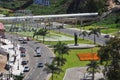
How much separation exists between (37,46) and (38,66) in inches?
1106

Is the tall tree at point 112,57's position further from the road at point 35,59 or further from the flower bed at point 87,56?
the flower bed at point 87,56

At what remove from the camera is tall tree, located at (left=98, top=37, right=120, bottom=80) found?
73056 millimetres

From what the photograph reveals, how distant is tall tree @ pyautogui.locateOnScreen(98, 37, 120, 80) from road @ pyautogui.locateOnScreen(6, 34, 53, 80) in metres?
17.8

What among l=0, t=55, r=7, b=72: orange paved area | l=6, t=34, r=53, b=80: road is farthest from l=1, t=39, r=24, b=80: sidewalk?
l=6, t=34, r=53, b=80: road

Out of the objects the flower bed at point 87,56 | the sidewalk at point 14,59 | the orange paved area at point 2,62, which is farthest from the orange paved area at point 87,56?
the orange paved area at point 2,62

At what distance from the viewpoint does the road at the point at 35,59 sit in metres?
92.3

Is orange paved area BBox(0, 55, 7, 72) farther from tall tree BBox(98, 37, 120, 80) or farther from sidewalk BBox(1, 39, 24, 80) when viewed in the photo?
tall tree BBox(98, 37, 120, 80)

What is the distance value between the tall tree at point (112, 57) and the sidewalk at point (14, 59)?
901 inches

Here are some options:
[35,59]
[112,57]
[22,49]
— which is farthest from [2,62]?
[112,57]

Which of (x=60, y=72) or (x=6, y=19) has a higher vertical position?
(x=6, y=19)

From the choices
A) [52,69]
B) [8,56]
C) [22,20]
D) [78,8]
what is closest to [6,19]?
[22,20]

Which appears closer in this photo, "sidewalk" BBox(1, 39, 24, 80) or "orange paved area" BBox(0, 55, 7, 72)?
"sidewalk" BBox(1, 39, 24, 80)

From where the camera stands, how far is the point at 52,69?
85.1 m

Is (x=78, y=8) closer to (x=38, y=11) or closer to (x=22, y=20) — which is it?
(x=38, y=11)
